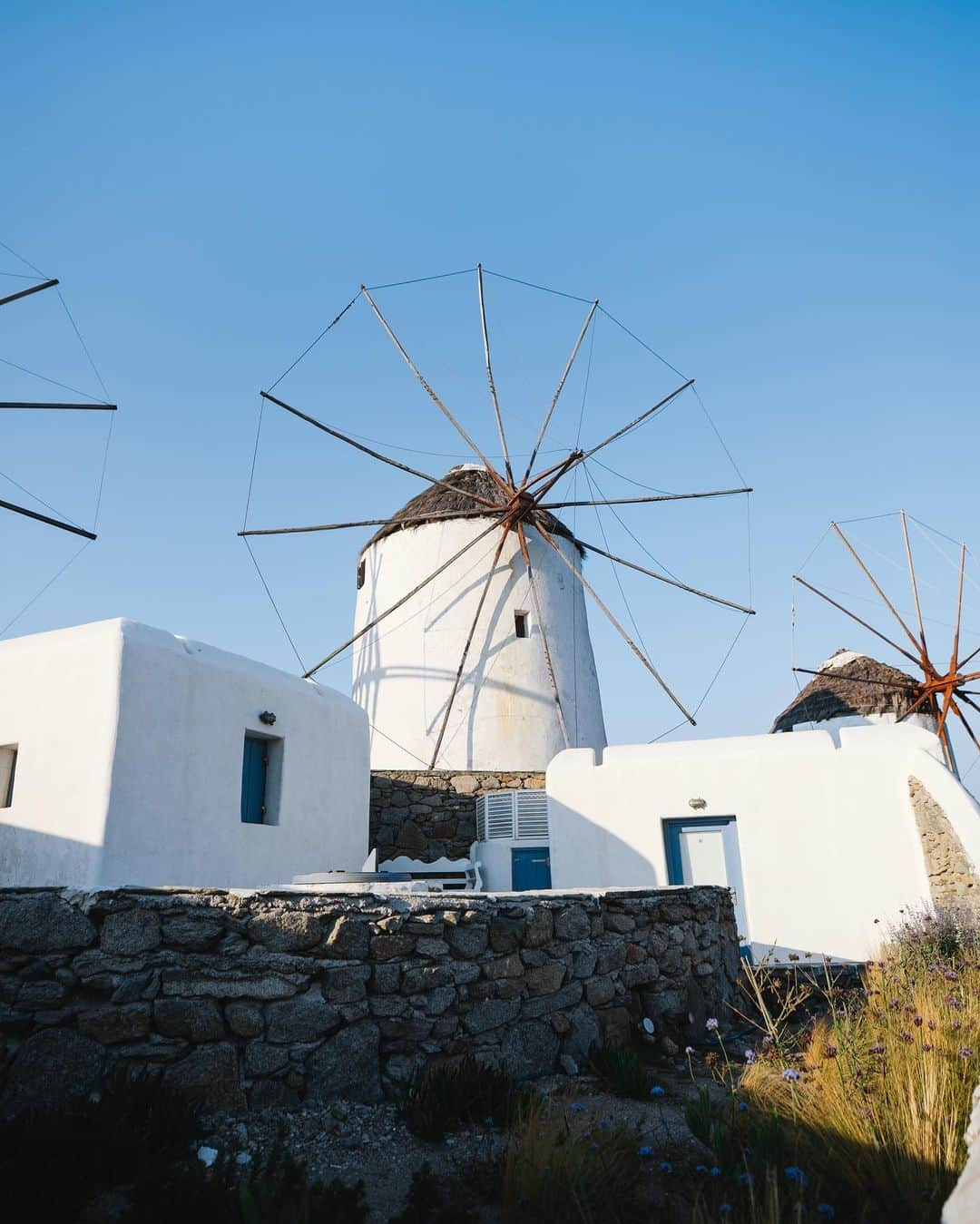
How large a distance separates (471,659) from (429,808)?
3.32 m

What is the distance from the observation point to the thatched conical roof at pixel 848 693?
18219 millimetres

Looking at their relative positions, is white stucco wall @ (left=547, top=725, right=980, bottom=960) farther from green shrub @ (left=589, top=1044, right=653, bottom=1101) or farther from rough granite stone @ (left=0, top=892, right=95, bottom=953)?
rough granite stone @ (left=0, top=892, right=95, bottom=953)

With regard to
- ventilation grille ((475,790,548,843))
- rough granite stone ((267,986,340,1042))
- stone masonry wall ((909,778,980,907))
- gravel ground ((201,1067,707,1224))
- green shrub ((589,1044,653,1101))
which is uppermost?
ventilation grille ((475,790,548,843))

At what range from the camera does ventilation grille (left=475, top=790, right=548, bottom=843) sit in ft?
35.1

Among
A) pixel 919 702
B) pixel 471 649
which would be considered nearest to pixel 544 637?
pixel 471 649

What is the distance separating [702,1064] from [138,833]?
469 cm

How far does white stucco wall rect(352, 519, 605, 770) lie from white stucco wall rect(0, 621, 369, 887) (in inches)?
219

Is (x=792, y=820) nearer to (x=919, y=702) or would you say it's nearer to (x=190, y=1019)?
(x=190, y=1019)

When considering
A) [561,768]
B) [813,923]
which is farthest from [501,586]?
[813,923]

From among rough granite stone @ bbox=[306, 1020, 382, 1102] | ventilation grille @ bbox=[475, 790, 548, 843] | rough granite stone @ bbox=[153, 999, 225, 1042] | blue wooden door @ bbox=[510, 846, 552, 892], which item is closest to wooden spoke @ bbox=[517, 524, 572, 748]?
ventilation grille @ bbox=[475, 790, 548, 843]

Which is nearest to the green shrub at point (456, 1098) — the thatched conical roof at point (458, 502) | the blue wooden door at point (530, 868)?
the blue wooden door at point (530, 868)

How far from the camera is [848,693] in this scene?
18938mm

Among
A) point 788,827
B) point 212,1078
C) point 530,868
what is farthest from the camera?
point 530,868

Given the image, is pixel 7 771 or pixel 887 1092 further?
pixel 7 771
